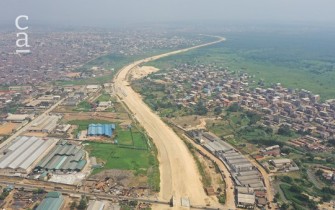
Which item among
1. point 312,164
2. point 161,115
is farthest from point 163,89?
point 312,164

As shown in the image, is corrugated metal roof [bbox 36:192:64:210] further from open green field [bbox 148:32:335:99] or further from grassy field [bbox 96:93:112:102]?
open green field [bbox 148:32:335:99]

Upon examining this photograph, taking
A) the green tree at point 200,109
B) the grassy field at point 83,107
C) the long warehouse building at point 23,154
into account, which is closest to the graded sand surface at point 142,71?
the grassy field at point 83,107

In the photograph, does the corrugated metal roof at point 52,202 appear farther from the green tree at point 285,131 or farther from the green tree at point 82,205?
the green tree at point 285,131

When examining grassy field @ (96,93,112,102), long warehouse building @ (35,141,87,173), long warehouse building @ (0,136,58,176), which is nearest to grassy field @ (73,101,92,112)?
grassy field @ (96,93,112,102)

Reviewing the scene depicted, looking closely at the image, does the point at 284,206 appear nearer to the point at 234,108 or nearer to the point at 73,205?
the point at 73,205

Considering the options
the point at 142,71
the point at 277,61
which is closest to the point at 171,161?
the point at 142,71

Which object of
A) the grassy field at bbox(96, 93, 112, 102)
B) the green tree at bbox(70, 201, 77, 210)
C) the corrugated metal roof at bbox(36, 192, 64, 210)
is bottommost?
the green tree at bbox(70, 201, 77, 210)

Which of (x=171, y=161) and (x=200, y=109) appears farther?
(x=200, y=109)
